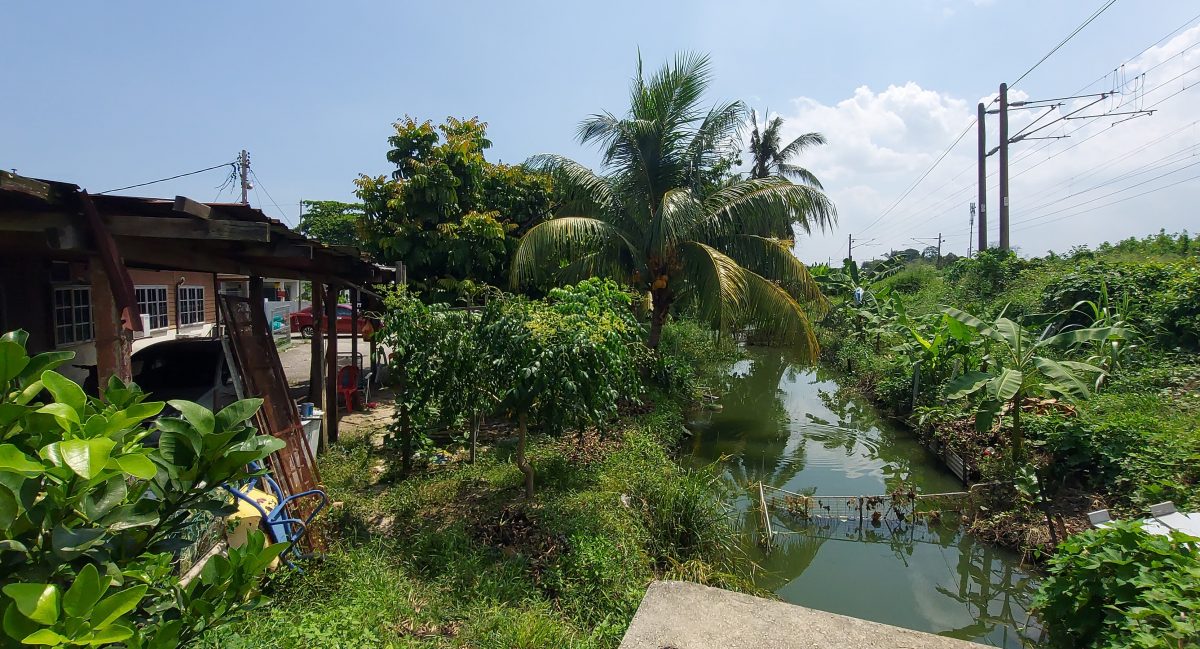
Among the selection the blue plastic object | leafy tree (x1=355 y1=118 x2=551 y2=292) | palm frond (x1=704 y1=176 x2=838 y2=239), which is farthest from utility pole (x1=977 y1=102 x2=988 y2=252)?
the blue plastic object

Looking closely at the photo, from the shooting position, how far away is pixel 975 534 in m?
5.96

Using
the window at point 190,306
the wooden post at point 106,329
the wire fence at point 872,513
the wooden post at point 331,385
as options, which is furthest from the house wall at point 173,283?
the wire fence at point 872,513

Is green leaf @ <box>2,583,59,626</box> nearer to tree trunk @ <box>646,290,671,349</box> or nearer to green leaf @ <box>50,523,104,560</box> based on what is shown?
green leaf @ <box>50,523,104,560</box>

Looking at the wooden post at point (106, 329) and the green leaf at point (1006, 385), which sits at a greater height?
the wooden post at point (106, 329)

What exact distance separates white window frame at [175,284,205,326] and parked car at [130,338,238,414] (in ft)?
24.5

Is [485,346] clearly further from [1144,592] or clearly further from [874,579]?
[1144,592]

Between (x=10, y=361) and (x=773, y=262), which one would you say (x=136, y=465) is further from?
(x=773, y=262)

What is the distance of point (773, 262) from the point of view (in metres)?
9.95

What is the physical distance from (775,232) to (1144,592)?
8217 millimetres

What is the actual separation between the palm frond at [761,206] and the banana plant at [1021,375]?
3.33 metres

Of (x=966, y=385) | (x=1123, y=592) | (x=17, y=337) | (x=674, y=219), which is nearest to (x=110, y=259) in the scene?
(x=17, y=337)

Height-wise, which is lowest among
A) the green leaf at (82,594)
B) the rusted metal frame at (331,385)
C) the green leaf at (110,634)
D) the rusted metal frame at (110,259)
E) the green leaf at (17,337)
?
the rusted metal frame at (331,385)

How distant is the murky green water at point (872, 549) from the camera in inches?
196

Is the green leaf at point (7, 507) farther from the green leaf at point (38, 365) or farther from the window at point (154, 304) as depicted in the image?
the window at point (154, 304)
